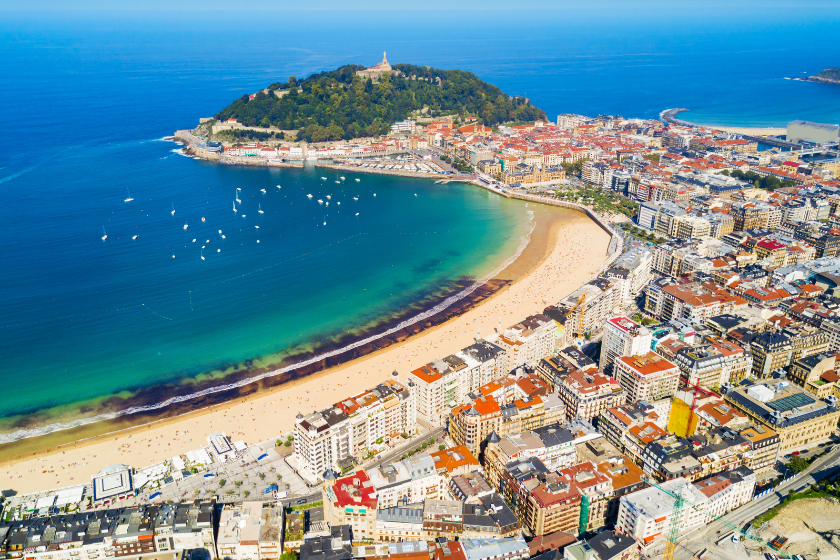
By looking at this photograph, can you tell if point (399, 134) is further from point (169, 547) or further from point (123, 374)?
point (169, 547)

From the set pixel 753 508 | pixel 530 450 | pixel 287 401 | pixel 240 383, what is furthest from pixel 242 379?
pixel 753 508

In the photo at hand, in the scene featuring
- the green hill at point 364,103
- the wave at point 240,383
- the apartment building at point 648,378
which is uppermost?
the green hill at point 364,103

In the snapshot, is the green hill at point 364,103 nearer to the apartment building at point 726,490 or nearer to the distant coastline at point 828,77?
the apartment building at point 726,490

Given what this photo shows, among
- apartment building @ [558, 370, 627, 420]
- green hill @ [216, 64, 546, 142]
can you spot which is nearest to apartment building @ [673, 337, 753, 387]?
apartment building @ [558, 370, 627, 420]

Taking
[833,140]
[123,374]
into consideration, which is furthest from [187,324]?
[833,140]

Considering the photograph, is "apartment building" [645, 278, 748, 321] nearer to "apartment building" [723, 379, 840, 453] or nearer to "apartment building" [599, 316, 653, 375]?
"apartment building" [599, 316, 653, 375]

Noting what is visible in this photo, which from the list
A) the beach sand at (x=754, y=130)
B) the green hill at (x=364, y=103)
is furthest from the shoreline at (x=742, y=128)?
the green hill at (x=364, y=103)

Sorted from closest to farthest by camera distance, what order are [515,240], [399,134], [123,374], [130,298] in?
[123,374] < [130,298] < [515,240] < [399,134]
